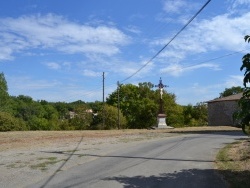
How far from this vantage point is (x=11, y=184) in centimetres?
1072

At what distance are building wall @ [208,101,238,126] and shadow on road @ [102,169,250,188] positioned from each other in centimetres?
4907

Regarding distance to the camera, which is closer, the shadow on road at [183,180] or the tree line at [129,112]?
the shadow on road at [183,180]

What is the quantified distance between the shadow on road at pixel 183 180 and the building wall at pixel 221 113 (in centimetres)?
4907

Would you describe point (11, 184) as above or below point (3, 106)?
below

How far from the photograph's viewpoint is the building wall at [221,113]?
5997 centimetres

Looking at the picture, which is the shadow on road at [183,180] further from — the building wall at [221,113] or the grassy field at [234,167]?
the building wall at [221,113]

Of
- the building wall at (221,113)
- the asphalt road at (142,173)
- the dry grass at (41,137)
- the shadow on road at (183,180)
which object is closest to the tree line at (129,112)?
the building wall at (221,113)

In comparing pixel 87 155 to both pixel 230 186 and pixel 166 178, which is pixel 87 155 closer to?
pixel 166 178

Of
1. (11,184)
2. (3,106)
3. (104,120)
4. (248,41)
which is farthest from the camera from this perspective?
(3,106)

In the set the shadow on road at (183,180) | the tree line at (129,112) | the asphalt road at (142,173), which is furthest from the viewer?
the tree line at (129,112)

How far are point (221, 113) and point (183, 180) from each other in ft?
174

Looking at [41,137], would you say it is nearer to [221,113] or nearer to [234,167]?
[234,167]

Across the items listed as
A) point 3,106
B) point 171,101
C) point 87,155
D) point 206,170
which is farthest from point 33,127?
point 206,170

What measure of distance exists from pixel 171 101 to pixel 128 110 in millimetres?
10221
